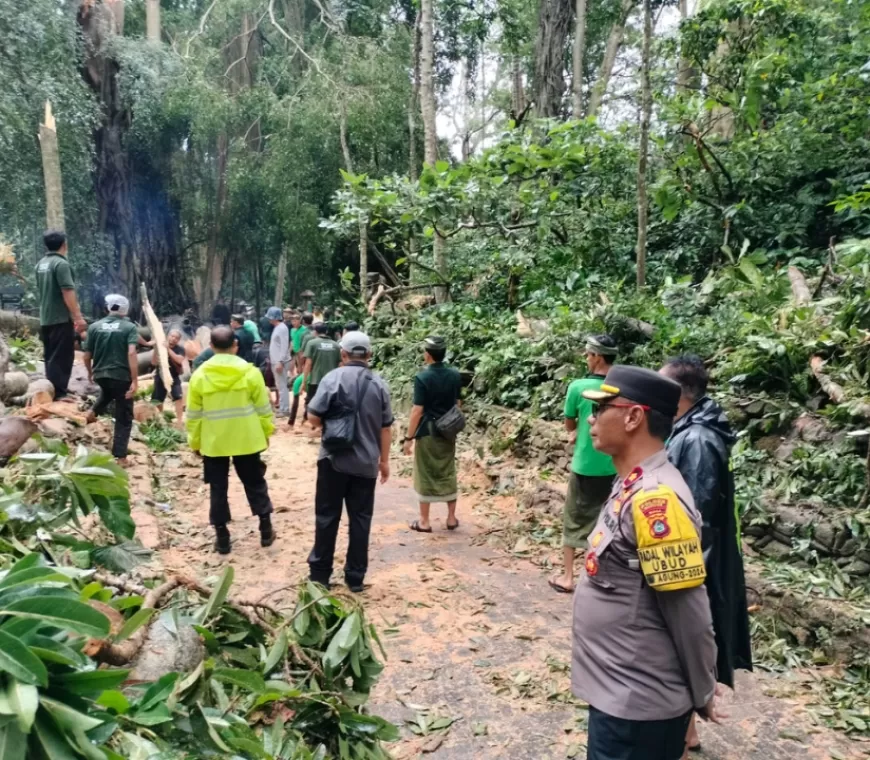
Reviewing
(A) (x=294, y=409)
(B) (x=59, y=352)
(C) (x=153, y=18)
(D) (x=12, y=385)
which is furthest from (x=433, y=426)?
(C) (x=153, y=18)

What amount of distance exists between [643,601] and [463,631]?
9.40ft

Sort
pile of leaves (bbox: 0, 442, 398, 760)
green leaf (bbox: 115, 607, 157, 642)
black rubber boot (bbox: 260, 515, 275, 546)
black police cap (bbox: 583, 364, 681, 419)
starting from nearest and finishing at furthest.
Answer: pile of leaves (bbox: 0, 442, 398, 760), black police cap (bbox: 583, 364, 681, 419), green leaf (bbox: 115, 607, 157, 642), black rubber boot (bbox: 260, 515, 275, 546)

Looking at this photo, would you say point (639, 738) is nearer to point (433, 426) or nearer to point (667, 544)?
point (667, 544)

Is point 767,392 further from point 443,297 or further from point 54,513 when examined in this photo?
point 443,297

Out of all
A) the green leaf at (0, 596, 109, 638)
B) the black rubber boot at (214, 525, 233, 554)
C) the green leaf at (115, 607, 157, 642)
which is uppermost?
the green leaf at (0, 596, 109, 638)

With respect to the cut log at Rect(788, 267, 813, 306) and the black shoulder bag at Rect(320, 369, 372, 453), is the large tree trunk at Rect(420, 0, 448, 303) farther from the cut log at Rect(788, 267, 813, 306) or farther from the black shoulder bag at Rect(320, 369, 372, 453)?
the black shoulder bag at Rect(320, 369, 372, 453)

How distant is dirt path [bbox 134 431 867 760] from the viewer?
11.4 ft

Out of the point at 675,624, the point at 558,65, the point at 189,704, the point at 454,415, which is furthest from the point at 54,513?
the point at 558,65

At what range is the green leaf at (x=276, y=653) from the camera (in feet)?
9.73

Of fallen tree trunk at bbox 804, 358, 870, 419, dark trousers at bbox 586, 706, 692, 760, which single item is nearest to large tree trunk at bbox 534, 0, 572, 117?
fallen tree trunk at bbox 804, 358, 870, 419

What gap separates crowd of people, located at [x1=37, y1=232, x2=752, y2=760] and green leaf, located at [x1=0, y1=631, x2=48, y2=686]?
148 cm

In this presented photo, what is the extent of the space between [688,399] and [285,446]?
7.78m

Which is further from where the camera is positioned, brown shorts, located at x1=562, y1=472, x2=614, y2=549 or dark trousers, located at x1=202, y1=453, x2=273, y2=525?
dark trousers, located at x1=202, y1=453, x2=273, y2=525

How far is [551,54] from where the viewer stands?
43.2ft
